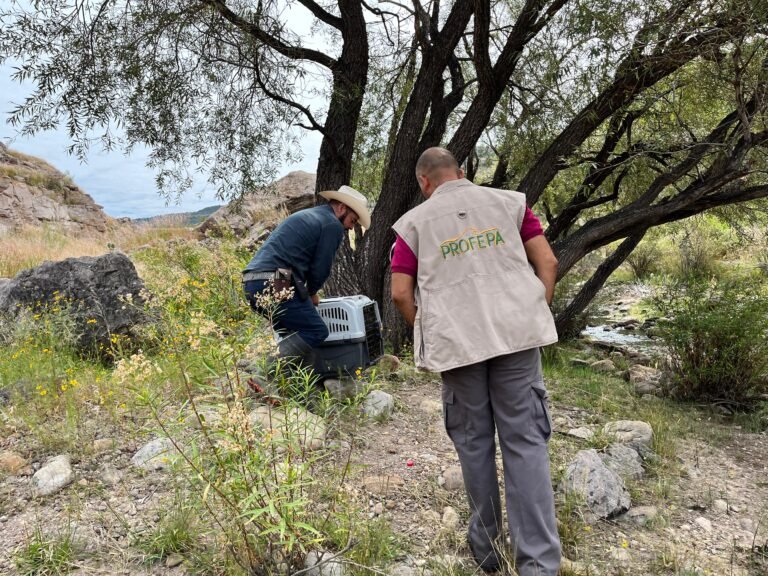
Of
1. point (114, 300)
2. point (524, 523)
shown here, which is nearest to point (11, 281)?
point (114, 300)

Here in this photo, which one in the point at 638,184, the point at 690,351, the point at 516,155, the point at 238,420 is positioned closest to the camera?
the point at 238,420

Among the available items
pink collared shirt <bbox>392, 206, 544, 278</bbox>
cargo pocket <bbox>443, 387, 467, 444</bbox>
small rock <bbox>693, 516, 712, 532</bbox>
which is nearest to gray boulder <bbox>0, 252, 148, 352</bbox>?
pink collared shirt <bbox>392, 206, 544, 278</bbox>

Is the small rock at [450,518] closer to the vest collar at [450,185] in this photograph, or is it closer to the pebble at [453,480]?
the pebble at [453,480]

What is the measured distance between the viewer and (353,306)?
14.9 feet

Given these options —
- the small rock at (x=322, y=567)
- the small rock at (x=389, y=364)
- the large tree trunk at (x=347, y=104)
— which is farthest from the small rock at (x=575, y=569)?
the large tree trunk at (x=347, y=104)

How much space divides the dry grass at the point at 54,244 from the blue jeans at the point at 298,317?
5.70 metres

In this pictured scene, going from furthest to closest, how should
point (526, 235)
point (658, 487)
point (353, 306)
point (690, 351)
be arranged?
point (690, 351) < point (353, 306) < point (658, 487) < point (526, 235)

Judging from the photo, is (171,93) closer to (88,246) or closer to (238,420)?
(238,420)

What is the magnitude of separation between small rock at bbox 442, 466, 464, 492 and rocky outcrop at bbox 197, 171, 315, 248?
822 centimetres

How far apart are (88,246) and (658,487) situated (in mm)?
13779

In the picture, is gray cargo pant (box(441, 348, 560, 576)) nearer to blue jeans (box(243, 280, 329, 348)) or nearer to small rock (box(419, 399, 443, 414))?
blue jeans (box(243, 280, 329, 348))

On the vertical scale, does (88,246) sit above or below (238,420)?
above

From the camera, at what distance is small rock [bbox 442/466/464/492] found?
3545mm

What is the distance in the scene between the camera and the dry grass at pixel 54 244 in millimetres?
10328
